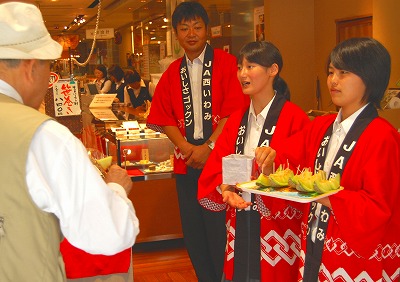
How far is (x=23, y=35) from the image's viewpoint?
5.43 feet

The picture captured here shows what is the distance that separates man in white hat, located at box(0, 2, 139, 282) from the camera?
5.07 feet

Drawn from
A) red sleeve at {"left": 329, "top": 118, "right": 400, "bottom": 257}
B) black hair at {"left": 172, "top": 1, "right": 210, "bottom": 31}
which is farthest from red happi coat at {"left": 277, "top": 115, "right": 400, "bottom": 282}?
black hair at {"left": 172, "top": 1, "right": 210, "bottom": 31}

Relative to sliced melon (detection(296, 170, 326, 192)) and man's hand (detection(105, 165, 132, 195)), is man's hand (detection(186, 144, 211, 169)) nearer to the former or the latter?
sliced melon (detection(296, 170, 326, 192))

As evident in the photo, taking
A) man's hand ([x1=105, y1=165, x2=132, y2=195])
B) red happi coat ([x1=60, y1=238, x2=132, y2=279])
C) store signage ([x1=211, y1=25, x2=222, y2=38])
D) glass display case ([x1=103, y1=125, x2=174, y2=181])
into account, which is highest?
store signage ([x1=211, y1=25, x2=222, y2=38])

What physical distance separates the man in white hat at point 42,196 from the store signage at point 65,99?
A: 6.95 feet

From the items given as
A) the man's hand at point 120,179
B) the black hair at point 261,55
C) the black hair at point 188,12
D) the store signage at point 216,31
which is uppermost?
the store signage at point 216,31

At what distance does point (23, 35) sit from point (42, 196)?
447 mm

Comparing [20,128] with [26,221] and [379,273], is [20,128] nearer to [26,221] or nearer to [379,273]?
[26,221]

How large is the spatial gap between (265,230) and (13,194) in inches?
63.5

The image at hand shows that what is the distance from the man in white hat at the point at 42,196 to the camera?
1546 millimetres

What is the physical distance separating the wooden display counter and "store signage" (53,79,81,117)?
1351mm

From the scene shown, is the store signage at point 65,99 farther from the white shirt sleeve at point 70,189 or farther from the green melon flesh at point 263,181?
the white shirt sleeve at point 70,189

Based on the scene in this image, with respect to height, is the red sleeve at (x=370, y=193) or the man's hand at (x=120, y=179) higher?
the man's hand at (x=120, y=179)

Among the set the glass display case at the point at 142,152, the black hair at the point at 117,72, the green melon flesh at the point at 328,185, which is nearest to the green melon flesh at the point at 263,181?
the green melon flesh at the point at 328,185
